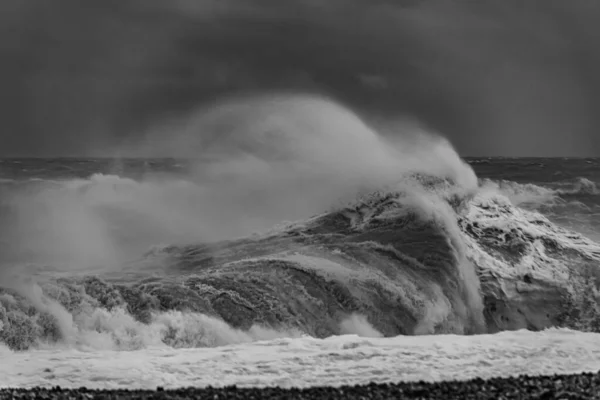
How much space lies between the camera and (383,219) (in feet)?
45.1

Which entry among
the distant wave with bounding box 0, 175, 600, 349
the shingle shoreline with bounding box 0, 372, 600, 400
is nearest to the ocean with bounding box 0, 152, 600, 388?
the distant wave with bounding box 0, 175, 600, 349

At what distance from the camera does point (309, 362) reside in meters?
8.40

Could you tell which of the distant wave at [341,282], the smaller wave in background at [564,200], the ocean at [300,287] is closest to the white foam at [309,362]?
the ocean at [300,287]

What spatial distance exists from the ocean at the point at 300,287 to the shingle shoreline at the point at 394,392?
1.63 feet

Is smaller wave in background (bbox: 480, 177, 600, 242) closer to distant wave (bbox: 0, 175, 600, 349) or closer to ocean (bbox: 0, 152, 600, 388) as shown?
ocean (bbox: 0, 152, 600, 388)

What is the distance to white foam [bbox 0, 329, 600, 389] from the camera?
7.73 m

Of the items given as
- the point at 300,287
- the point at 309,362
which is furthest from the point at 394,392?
the point at 300,287

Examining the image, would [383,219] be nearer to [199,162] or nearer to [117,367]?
[117,367]

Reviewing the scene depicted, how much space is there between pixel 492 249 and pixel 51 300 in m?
7.58

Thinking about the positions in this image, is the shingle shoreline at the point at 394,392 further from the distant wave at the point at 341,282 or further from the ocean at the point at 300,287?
Answer: the distant wave at the point at 341,282

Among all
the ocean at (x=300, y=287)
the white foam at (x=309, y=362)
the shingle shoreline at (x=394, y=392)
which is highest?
the ocean at (x=300, y=287)

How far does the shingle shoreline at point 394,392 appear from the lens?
6.76m

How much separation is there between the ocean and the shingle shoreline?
496 millimetres

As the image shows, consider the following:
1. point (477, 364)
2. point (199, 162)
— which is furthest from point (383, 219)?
point (199, 162)
